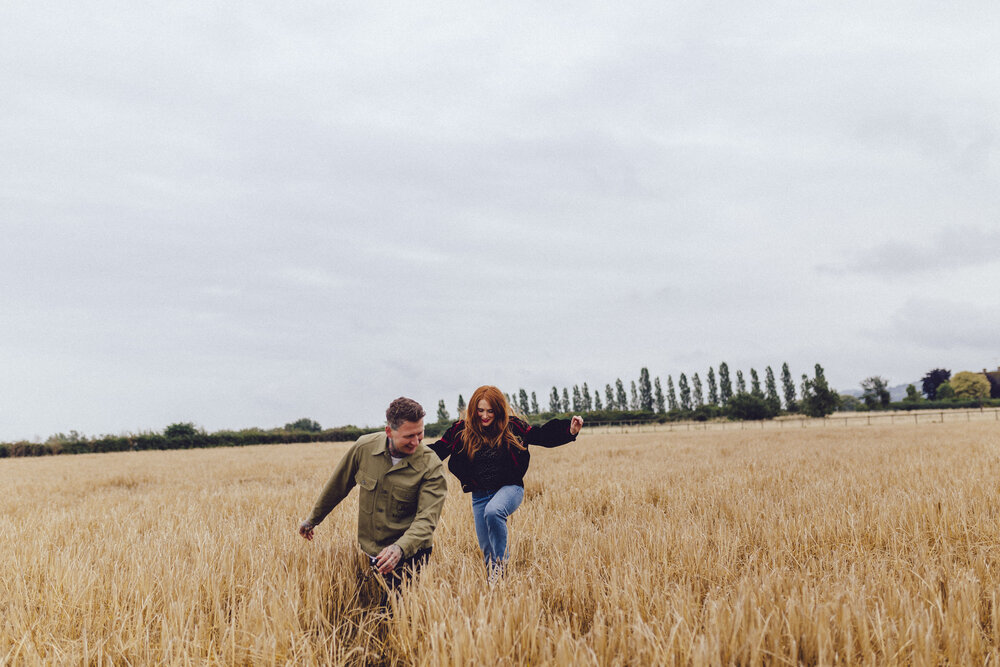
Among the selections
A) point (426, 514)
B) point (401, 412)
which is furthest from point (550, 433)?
point (401, 412)

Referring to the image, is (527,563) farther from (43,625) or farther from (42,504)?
(42,504)

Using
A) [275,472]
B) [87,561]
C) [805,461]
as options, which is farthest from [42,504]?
[805,461]

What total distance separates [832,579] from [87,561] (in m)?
5.98

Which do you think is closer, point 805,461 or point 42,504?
point 42,504

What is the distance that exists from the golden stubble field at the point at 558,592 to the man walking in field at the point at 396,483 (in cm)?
37

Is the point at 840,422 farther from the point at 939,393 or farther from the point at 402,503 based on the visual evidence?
the point at 939,393

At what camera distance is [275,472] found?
54.0ft

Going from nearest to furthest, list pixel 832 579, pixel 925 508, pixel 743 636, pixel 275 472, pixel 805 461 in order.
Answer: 1. pixel 743 636
2. pixel 832 579
3. pixel 925 508
4. pixel 805 461
5. pixel 275 472

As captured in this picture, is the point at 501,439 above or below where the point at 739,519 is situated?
above

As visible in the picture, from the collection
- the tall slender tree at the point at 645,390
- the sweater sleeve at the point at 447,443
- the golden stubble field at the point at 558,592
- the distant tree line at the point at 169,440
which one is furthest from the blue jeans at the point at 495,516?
the tall slender tree at the point at 645,390

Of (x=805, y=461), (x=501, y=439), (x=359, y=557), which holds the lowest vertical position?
(x=805, y=461)

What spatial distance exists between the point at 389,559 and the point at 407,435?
879mm

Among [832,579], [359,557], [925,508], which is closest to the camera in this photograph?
[832,579]

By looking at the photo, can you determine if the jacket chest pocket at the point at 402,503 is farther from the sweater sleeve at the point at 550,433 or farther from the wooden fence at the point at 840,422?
the wooden fence at the point at 840,422
